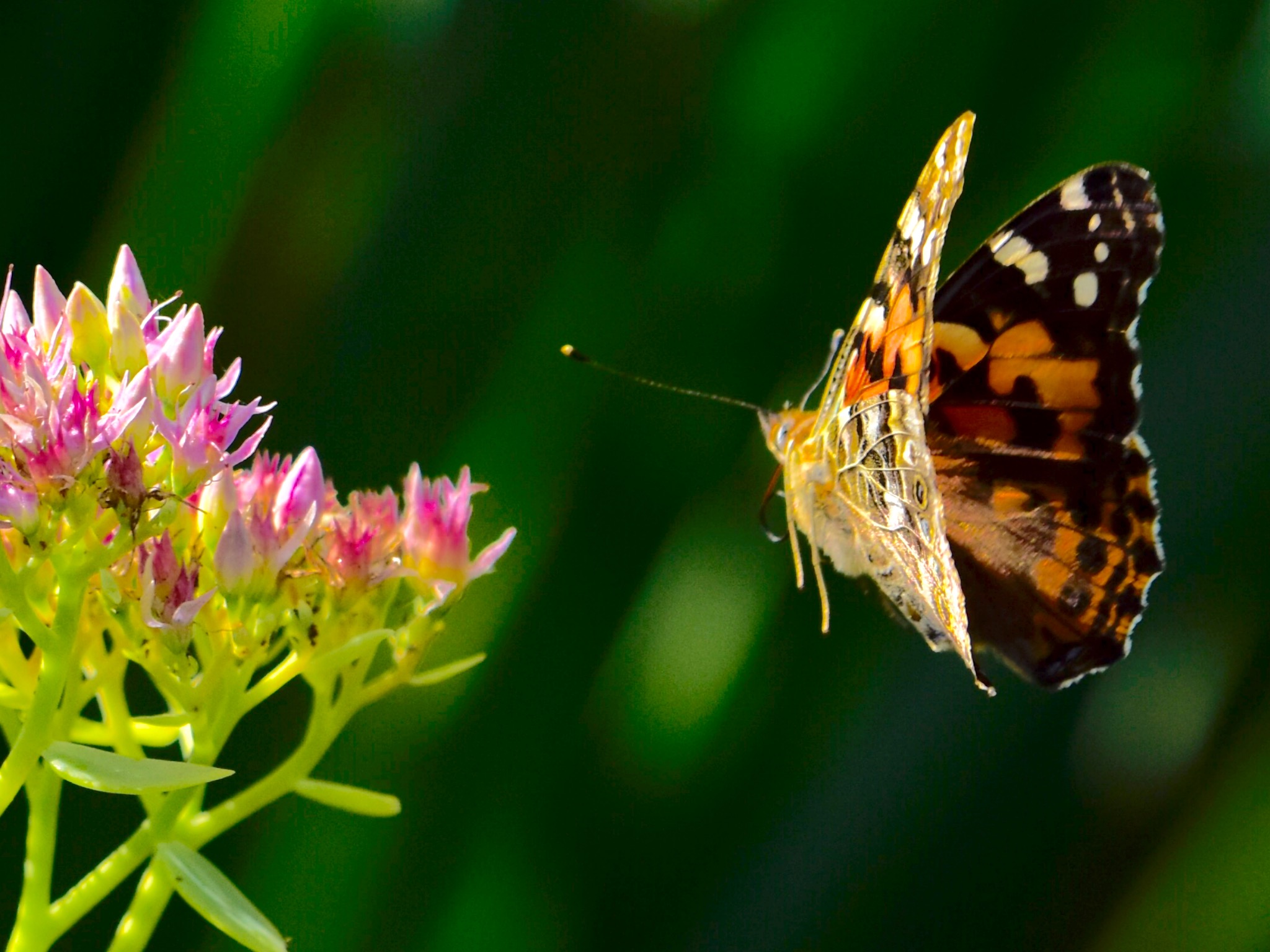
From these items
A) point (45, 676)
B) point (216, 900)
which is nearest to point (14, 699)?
point (45, 676)

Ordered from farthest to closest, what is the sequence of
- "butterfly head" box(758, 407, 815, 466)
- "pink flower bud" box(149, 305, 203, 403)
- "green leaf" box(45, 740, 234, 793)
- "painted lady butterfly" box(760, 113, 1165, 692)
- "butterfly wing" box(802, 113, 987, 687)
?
"butterfly head" box(758, 407, 815, 466) < "painted lady butterfly" box(760, 113, 1165, 692) < "butterfly wing" box(802, 113, 987, 687) < "pink flower bud" box(149, 305, 203, 403) < "green leaf" box(45, 740, 234, 793)

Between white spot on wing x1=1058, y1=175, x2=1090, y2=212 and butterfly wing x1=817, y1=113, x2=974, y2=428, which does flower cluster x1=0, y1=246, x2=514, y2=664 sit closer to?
butterfly wing x1=817, y1=113, x2=974, y2=428

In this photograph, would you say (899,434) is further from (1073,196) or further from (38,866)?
(38,866)

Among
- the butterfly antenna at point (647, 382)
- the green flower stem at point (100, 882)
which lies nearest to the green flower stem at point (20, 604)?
the green flower stem at point (100, 882)

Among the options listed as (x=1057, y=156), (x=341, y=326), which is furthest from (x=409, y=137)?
(x=1057, y=156)

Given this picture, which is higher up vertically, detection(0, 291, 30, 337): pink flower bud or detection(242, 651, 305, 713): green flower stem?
detection(0, 291, 30, 337): pink flower bud

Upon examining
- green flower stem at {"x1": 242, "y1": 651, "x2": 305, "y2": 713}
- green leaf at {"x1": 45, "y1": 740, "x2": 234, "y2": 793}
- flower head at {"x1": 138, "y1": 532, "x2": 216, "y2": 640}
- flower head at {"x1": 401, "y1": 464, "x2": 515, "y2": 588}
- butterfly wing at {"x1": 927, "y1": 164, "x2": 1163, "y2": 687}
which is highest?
butterfly wing at {"x1": 927, "y1": 164, "x2": 1163, "y2": 687}

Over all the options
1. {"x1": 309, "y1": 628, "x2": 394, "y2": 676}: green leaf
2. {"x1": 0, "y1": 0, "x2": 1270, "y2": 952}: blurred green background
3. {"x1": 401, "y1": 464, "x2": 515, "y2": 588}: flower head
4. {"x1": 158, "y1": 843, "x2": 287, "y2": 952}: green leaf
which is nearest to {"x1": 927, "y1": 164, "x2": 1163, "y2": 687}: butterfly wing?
{"x1": 0, "y1": 0, "x2": 1270, "y2": 952}: blurred green background

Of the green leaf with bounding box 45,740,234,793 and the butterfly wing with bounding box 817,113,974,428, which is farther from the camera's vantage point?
the butterfly wing with bounding box 817,113,974,428
